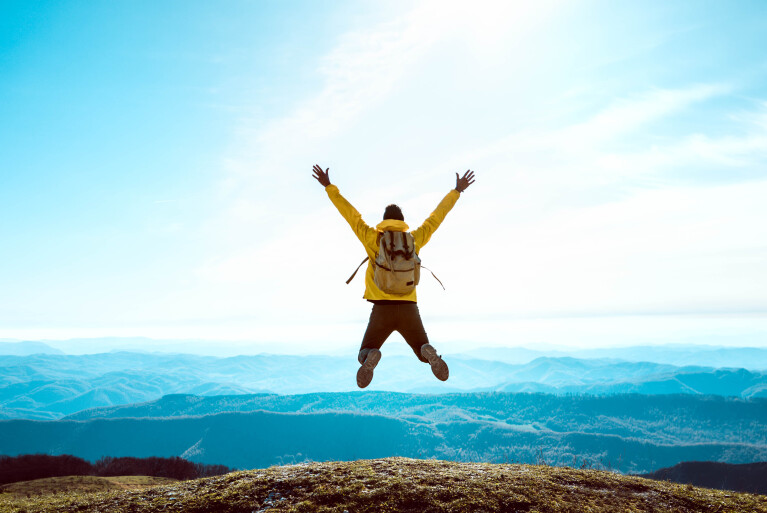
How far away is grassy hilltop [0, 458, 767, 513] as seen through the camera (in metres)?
11.3

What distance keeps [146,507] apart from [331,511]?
564 cm

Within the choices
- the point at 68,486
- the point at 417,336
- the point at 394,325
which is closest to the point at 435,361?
the point at 417,336

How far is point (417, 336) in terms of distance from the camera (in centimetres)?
897

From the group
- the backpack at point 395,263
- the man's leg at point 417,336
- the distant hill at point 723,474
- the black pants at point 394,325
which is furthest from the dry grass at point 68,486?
the distant hill at point 723,474

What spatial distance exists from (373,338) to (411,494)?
574 cm

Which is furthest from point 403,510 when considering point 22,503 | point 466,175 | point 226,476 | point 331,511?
point 22,503

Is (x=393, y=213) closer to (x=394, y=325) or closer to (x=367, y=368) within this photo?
(x=394, y=325)

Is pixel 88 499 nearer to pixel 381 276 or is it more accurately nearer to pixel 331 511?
pixel 331 511

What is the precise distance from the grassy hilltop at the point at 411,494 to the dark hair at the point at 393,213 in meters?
7.63

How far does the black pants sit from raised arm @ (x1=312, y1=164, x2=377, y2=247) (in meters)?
1.46

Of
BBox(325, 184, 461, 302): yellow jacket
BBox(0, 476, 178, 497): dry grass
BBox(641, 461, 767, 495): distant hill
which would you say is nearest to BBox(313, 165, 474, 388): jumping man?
BBox(325, 184, 461, 302): yellow jacket

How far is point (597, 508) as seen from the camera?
11281 millimetres

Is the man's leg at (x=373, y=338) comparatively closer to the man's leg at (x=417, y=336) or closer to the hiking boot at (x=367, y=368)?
the hiking boot at (x=367, y=368)

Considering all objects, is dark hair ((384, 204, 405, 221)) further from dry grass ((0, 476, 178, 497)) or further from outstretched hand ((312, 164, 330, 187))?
dry grass ((0, 476, 178, 497))
